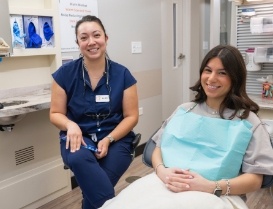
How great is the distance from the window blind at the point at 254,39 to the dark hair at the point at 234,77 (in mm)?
1435

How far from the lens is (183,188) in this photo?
1146 millimetres

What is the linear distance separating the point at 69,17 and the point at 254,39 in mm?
1621

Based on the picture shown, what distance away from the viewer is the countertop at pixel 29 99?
1828mm

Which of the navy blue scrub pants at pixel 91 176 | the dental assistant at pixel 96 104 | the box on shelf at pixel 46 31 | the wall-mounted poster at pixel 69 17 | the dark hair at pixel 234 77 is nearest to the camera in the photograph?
the dark hair at pixel 234 77

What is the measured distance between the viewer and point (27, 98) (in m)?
2.18

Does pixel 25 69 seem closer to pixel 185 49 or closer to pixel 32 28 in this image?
pixel 32 28

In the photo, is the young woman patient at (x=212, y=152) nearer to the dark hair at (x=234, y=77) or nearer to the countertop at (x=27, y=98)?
the dark hair at (x=234, y=77)

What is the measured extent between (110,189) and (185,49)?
10.7 feet

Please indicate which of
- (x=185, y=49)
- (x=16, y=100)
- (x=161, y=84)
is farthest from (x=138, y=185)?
(x=185, y=49)

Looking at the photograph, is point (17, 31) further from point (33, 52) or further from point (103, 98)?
point (103, 98)

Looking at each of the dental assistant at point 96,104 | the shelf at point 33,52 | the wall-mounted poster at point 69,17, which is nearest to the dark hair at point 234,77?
the dental assistant at point 96,104

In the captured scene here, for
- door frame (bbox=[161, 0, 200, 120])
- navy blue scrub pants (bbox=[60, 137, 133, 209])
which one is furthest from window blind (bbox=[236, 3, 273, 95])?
navy blue scrub pants (bbox=[60, 137, 133, 209])

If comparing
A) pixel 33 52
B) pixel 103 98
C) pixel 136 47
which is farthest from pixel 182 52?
pixel 103 98

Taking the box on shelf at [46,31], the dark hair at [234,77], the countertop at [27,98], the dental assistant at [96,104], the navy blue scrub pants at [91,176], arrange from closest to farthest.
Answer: the dark hair at [234,77] → the navy blue scrub pants at [91,176] → the dental assistant at [96,104] → the countertop at [27,98] → the box on shelf at [46,31]
